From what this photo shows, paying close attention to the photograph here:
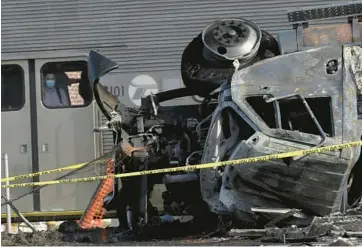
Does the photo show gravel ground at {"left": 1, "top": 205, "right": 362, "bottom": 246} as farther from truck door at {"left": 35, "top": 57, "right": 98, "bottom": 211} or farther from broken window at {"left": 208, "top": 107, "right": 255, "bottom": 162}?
truck door at {"left": 35, "top": 57, "right": 98, "bottom": 211}

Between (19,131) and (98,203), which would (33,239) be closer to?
(98,203)

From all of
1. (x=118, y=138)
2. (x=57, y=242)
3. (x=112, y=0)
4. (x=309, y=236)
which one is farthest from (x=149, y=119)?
(x=112, y=0)

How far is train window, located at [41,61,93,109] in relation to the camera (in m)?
9.55

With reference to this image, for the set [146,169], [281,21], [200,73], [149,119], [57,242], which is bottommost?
[57,242]

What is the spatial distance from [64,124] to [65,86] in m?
0.51

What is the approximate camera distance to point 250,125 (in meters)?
6.03

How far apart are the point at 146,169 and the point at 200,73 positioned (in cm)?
110

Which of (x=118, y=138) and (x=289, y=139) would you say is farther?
(x=118, y=138)

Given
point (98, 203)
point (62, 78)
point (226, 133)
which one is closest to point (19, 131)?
point (62, 78)

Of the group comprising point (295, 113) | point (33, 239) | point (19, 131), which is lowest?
point (33, 239)

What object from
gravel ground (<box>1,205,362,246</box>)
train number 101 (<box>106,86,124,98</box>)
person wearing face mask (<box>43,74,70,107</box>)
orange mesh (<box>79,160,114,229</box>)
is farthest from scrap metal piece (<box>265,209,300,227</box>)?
person wearing face mask (<box>43,74,70,107</box>)

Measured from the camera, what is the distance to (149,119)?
7.32 m

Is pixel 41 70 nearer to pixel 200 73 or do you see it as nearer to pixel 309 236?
pixel 200 73

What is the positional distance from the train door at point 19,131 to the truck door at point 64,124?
0.16 meters
